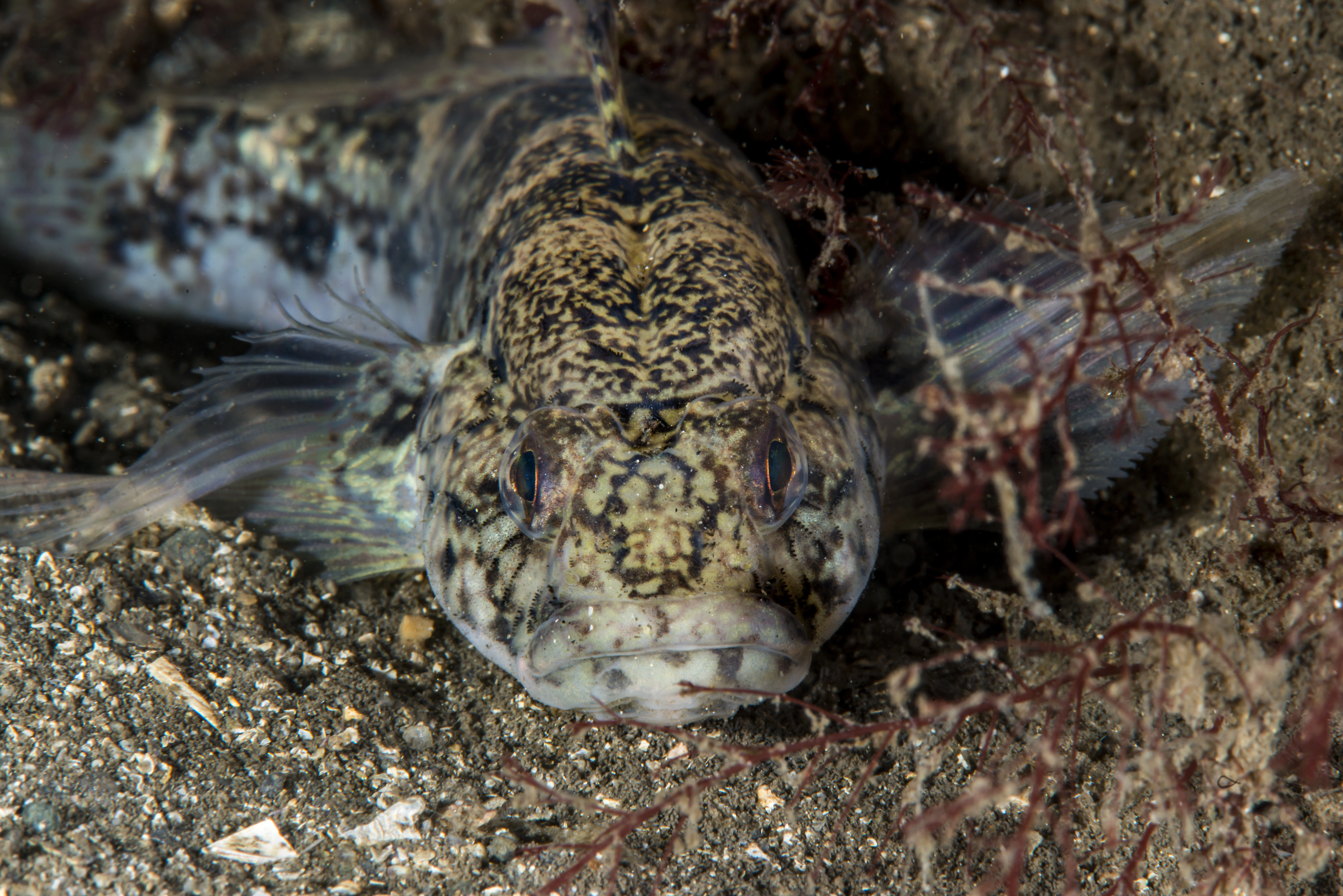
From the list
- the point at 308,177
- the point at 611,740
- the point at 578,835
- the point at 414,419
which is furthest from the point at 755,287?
the point at 308,177

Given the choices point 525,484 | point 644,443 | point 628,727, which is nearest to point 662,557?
point 644,443

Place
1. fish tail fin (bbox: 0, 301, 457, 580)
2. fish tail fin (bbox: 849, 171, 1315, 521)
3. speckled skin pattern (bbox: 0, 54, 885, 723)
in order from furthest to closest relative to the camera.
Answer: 1. fish tail fin (bbox: 0, 301, 457, 580)
2. fish tail fin (bbox: 849, 171, 1315, 521)
3. speckled skin pattern (bbox: 0, 54, 885, 723)

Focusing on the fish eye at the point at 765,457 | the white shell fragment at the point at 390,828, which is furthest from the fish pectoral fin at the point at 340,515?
the fish eye at the point at 765,457

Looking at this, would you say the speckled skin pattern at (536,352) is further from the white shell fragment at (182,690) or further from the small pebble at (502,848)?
the white shell fragment at (182,690)

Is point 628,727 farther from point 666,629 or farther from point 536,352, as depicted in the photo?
point 536,352

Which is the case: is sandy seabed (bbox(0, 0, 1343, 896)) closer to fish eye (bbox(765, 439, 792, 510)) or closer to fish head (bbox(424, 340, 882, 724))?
fish head (bbox(424, 340, 882, 724))

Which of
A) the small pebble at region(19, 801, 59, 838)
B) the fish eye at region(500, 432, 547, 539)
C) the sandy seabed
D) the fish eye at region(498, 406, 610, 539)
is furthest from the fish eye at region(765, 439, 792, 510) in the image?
the small pebble at region(19, 801, 59, 838)
